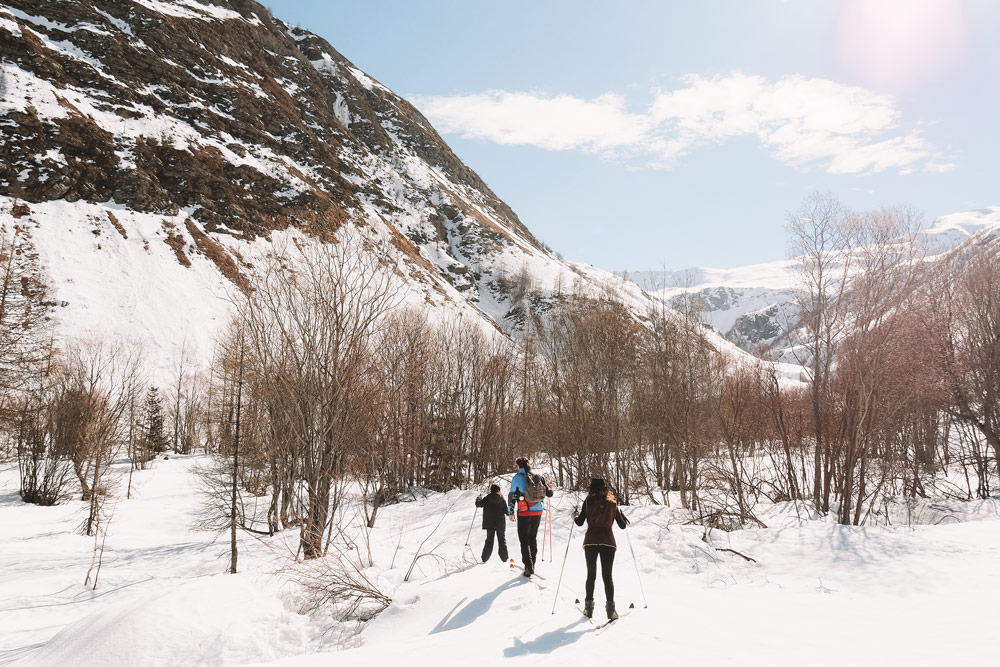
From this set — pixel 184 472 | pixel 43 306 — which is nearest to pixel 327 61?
pixel 43 306

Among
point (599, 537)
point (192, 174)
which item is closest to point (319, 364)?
point (599, 537)

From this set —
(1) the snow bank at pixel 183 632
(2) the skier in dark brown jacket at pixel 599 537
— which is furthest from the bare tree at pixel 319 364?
(2) the skier in dark brown jacket at pixel 599 537

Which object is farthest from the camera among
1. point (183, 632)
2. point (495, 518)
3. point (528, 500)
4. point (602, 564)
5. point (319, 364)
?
point (319, 364)

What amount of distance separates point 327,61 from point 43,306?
10287 centimetres

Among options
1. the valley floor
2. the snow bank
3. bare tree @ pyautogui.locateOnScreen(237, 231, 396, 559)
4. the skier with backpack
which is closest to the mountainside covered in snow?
bare tree @ pyautogui.locateOnScreen(237, 231, 396, 559)

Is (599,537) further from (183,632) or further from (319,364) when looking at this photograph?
(319,364)

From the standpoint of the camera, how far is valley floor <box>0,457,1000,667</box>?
549 cm

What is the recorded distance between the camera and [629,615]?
270 inches

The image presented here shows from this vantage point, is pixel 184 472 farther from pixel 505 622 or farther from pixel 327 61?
pixel 327 61

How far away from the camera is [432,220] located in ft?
303

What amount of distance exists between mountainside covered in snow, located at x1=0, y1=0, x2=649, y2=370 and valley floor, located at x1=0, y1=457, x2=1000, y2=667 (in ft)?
22.8

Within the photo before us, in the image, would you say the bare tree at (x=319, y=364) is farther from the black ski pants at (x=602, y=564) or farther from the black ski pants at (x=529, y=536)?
the black ski pants at (x=602, y=564)

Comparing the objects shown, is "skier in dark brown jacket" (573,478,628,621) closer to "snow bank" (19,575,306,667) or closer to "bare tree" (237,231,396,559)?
"snow bank" (19,575,306,667)

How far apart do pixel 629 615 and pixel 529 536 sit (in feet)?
7.32
